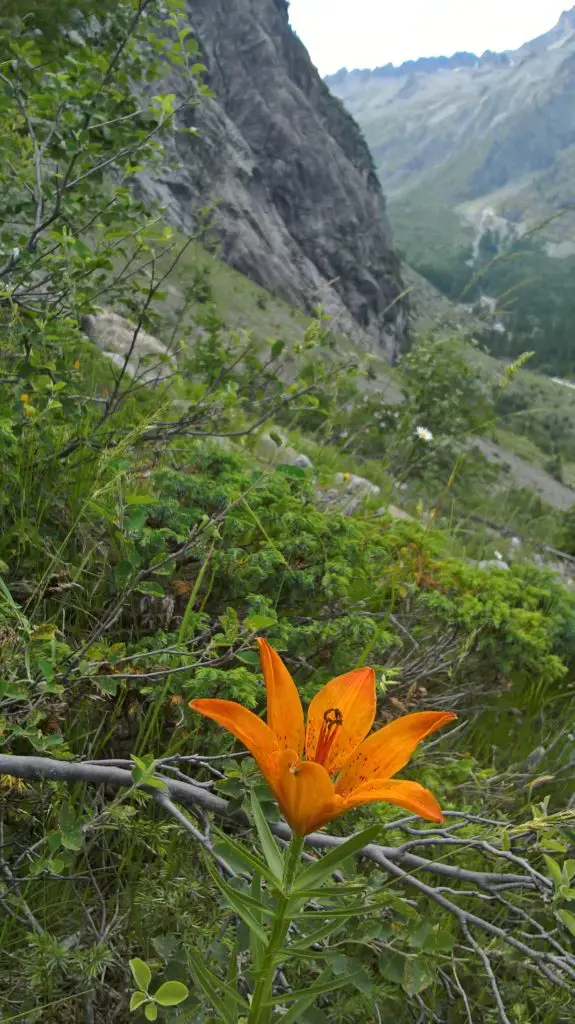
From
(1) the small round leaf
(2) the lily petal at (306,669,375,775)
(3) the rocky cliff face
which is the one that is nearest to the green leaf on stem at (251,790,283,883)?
(2) the lily petal at (306,669,375,775)

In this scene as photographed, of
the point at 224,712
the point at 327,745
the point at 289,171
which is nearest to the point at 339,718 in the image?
the point at 327,745

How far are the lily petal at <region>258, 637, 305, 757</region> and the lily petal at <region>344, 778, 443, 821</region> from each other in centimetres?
11

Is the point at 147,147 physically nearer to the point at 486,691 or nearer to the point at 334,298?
the point at 486,691

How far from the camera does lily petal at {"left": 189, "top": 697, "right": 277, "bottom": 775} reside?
758mm

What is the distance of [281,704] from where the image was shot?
0.87m

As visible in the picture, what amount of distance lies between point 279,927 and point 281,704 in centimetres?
24

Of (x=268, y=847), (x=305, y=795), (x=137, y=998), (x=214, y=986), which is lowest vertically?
(x=137, y=998)

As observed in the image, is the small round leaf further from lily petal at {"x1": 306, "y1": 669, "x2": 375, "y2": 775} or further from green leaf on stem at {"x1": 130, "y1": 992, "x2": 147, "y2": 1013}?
lily petal at {"x1": 306, "y1": 669, "x2": 375, "y2": 775}

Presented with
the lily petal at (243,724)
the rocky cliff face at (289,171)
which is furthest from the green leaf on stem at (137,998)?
the rocky cliff face at (289,171)

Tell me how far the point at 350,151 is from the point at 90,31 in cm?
8270

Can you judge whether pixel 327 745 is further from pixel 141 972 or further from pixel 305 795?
pixel 141 972

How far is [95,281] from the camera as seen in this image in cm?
250

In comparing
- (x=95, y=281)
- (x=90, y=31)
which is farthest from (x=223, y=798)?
(x=90, y=31)

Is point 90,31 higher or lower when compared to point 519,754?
higher
